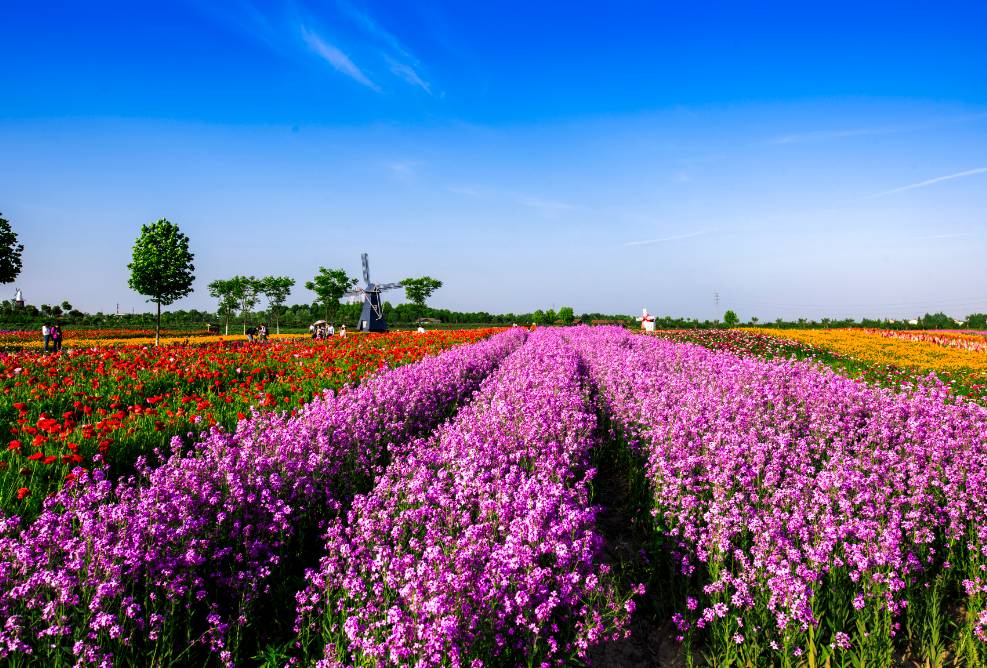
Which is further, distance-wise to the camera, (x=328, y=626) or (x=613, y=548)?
(x=613, y=548)

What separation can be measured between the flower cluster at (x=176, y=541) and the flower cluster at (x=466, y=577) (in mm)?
575

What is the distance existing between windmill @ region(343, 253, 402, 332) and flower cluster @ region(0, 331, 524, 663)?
45814 mm

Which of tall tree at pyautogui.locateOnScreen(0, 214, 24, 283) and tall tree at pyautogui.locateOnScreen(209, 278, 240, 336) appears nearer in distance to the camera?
tall tree at pyautogui.locateOnScreen(0, 214, 24, 283)

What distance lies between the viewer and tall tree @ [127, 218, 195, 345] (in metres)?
29.4

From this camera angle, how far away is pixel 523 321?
2208 inches

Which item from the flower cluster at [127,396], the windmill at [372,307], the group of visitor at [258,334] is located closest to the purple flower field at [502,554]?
the flower cluster at [127,396]

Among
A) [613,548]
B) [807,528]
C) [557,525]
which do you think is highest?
[557,525]

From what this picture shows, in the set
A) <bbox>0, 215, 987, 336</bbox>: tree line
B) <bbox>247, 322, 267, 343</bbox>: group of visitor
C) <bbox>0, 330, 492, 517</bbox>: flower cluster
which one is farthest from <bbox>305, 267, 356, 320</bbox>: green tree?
<bbox>0, 330, 492, 517</bbox>: flower cluster

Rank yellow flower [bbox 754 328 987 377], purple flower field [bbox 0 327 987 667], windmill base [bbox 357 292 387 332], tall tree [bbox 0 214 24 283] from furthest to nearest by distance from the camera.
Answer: windmill base [bbox 357 292 387 332] < tall tree [bbox 0 214 24 283] < yellow flower [bbox 754 328 987 377] < purple flower field [bbox 0 327 987 667]

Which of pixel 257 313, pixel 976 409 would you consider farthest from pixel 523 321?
pixel 976 409

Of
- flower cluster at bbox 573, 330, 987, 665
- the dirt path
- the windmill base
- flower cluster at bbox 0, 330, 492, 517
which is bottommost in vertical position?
the dirt path

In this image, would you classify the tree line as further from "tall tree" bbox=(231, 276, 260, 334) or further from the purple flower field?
the purple flower field

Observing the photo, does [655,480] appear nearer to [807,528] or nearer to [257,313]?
[807,528]

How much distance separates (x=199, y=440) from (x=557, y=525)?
4.34 meters
